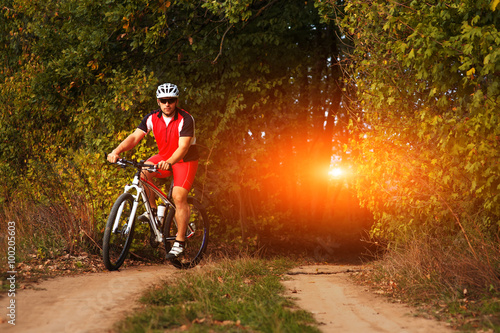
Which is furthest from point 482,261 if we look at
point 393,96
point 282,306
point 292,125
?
point 292,125

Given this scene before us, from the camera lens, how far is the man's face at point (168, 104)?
6.93m

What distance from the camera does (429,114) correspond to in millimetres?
6941

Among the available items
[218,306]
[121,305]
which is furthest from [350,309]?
[121,305]

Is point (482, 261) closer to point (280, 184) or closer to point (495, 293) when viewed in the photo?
point (495, 293)

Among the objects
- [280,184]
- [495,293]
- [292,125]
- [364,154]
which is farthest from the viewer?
[280,184]

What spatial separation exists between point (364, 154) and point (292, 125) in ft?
13.6

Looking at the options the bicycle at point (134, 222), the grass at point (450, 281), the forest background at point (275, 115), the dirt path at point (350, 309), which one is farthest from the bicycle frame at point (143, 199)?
the grass at point (450, 281)

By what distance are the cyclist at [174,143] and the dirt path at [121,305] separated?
2.62ft

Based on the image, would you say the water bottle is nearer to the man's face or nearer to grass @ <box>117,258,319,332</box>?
grass @ <box>117,258,319,332</box>

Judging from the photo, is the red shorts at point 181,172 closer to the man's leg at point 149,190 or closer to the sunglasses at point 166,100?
the man's leg at point 149,190

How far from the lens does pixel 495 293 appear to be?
5320mm

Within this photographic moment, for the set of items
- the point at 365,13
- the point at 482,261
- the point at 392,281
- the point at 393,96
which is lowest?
the point at 392,281

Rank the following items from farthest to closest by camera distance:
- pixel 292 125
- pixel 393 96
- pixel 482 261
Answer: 1. pixel 292 125
2. pixel 393 96
3. pixel 482 261

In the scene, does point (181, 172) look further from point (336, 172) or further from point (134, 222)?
point (336, 172)
